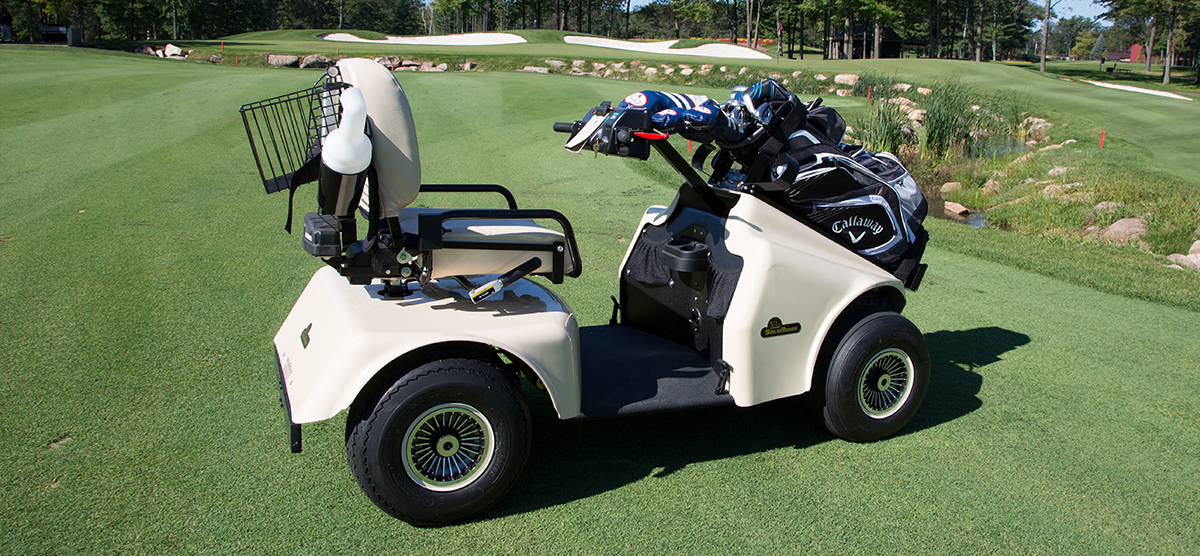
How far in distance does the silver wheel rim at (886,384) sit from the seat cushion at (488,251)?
153cm

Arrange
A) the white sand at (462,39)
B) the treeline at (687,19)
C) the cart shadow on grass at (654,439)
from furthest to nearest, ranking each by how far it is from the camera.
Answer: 1. the treeline at (687,19)
2. the white sand at (462,39)
3. the cart shadow on grass at (654,439)

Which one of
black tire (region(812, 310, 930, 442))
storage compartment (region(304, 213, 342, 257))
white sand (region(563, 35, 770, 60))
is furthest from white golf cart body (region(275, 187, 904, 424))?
white sand (region(563, 35, 770, 60))

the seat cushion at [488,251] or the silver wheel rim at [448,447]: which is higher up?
the seat cushion at [488,251]

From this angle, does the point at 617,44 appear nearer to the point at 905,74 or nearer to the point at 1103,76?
the point at 905,74

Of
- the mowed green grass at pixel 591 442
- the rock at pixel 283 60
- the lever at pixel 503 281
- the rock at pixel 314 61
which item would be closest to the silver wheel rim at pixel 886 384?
the mowed green grass at pixel 591 442

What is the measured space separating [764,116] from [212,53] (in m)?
27.2

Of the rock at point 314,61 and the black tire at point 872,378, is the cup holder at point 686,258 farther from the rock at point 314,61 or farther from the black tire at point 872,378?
the rock at point 314,61

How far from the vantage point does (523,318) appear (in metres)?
3.04

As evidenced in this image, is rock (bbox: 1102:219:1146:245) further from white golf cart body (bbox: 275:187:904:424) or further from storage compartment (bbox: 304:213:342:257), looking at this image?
storage compartment (bbox: 304:213:342:257)

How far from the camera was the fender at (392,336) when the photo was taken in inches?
107

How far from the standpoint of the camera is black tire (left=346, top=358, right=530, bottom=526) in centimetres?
275

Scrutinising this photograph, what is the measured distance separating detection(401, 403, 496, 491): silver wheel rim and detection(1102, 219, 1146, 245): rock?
27.0ft

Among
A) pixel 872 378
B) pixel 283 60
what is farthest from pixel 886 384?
pixel 283 60

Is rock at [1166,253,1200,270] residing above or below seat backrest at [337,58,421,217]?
below
